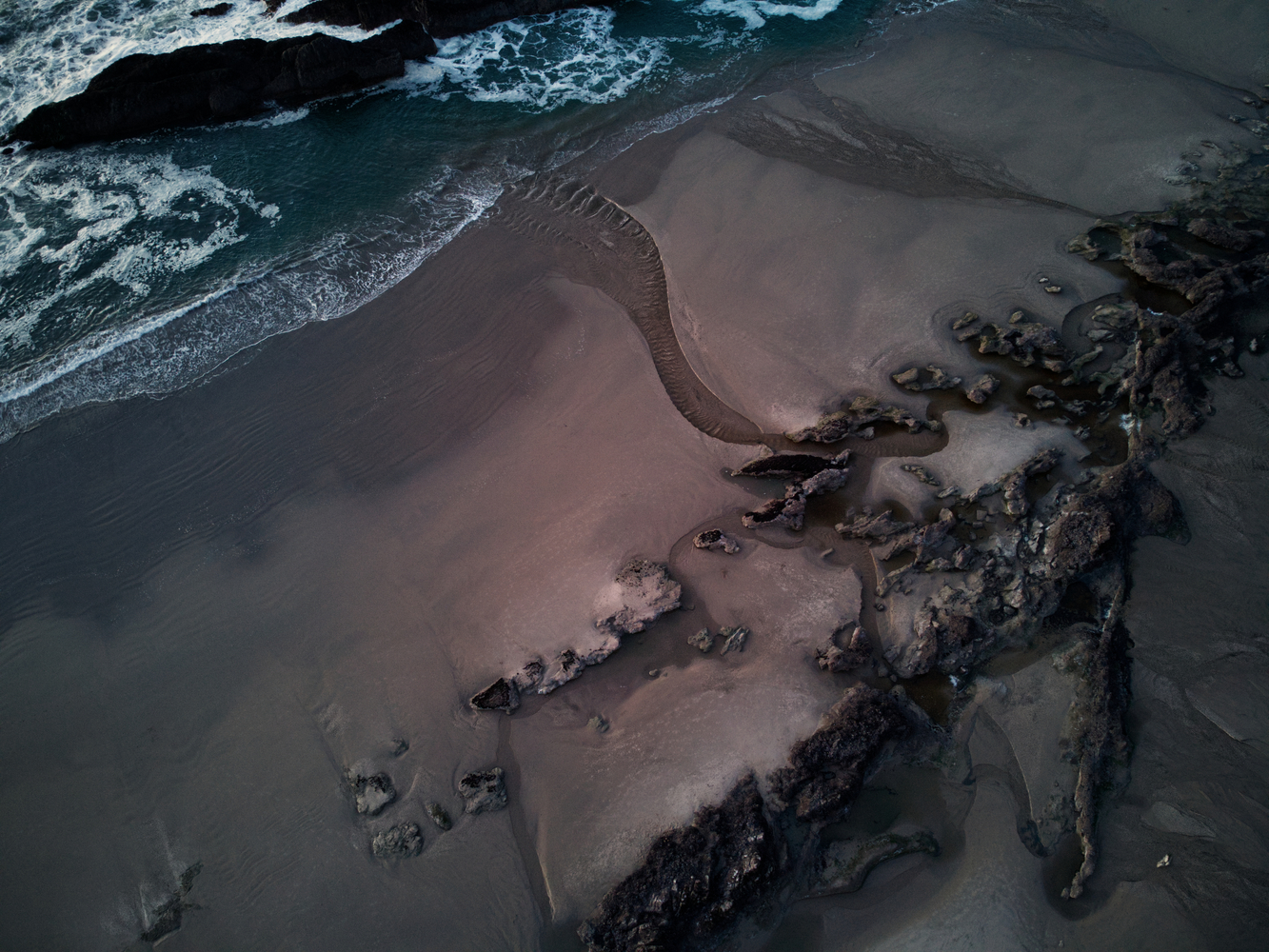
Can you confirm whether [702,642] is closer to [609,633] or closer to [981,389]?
[609,633]

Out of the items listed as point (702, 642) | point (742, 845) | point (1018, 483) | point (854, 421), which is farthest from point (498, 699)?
point (1018, 483)

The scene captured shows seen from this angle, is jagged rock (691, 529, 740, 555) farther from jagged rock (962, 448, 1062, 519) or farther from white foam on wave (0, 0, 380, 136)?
white foam on wave (0, 0, 380, 136)

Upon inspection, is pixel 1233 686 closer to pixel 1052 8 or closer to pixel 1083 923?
pixel 1083 923

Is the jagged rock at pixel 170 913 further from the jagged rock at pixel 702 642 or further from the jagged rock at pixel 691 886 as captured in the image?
the jagged rock at pixel 702 642

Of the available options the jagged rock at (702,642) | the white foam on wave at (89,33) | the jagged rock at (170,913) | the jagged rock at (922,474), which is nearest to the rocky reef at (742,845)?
the jagged rock at (702,642)

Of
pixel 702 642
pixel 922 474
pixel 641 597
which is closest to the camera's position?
pixel 702 642

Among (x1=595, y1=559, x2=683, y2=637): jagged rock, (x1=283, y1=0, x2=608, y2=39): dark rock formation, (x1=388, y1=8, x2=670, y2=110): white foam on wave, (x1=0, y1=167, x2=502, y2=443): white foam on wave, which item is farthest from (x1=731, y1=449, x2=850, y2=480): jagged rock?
(x1=283, y1=0, x2=608, y2=39): dark rock formation
